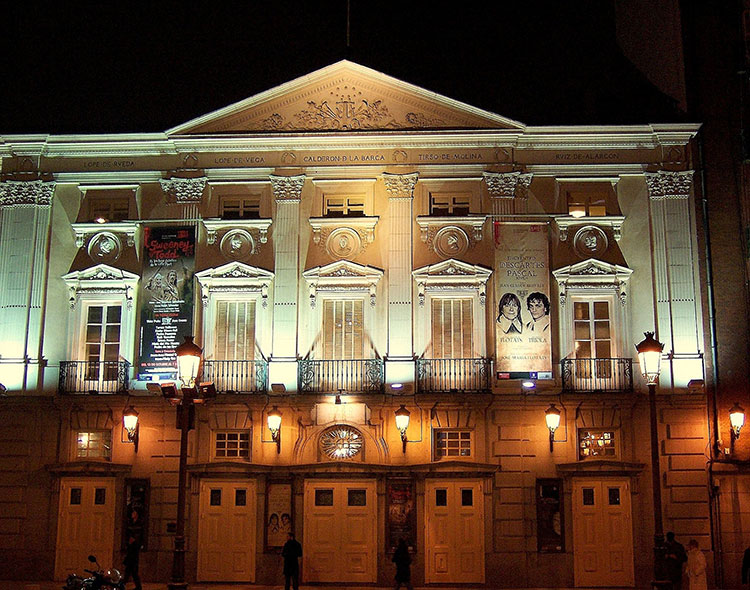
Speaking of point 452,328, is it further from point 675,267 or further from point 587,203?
point 675,267

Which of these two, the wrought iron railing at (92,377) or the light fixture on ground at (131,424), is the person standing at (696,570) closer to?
the light fixture on ground at (131,424)

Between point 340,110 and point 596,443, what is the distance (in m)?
12.0

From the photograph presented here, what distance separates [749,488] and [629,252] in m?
7.15

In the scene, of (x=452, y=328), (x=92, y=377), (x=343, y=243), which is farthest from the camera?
(x=343, y=243)

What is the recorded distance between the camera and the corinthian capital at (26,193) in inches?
1088

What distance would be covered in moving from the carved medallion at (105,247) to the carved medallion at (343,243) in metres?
6.24

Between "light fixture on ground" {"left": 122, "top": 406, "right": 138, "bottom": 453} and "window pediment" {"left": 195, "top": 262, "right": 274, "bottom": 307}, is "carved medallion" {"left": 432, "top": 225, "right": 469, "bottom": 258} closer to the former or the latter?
"window pediment" {"left": 195, "top": 262, "right": 274, "bottom": 307}

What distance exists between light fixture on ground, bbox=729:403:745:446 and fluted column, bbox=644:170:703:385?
1.25 meters

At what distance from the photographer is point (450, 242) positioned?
2694 centimetres

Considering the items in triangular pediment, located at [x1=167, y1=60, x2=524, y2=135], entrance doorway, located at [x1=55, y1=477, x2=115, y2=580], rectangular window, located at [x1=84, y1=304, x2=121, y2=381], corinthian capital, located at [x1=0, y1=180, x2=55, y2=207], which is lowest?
entrance doorway, located at [x1=55, y1=477, x2=115, y2=580]

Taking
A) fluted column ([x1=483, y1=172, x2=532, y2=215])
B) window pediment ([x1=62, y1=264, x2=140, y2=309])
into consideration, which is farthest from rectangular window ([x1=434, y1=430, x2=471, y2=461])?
window pediment ([x1=62, y1=264, x2=140, y2=309])

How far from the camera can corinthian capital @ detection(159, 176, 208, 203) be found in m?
27.5

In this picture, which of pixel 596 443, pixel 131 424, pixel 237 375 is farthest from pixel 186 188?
pixel 596 443

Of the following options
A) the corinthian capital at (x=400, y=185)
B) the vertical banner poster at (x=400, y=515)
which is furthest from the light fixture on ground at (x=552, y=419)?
the corinthian capital at (x=400, y=185)
